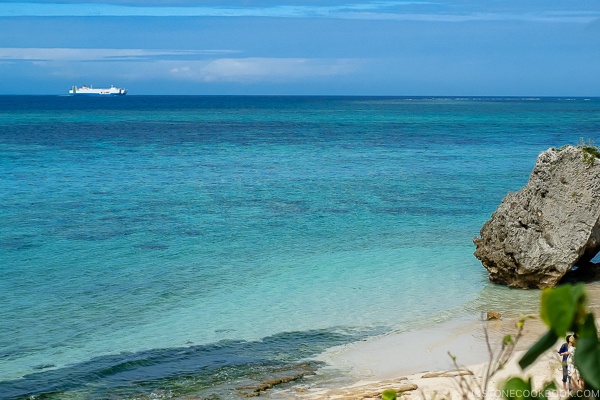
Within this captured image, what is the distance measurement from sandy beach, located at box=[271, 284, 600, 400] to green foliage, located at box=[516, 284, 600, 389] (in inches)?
332

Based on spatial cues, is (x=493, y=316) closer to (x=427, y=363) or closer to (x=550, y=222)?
(x=427, y=363)

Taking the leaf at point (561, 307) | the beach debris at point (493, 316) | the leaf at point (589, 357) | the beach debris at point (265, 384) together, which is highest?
the leaf at point (561, 307)

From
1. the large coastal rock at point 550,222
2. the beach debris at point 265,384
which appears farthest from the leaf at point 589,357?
the large coastal rock at point 550,222

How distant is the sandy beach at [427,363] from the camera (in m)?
11.1

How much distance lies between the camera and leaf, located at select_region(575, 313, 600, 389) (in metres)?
2.10

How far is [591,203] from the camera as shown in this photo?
634 inches

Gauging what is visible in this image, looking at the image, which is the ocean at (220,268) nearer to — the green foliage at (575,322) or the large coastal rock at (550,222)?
the large coastal rock at (550,222)

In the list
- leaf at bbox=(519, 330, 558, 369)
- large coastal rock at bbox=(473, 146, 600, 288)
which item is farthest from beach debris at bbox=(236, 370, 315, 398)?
leaf at bbox=(519, 330, 558, 369)

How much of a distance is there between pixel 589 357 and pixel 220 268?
17096 mm

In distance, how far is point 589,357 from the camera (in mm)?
2111

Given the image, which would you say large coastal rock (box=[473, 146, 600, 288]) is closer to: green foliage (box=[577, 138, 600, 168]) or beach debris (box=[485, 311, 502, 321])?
green foliage (box=[577, 138, 600, 168])

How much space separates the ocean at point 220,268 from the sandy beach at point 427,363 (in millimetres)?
542

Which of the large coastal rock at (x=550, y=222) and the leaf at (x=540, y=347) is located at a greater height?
the leaf at (x=540, y=347)

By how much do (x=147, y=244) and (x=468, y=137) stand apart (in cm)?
4523
